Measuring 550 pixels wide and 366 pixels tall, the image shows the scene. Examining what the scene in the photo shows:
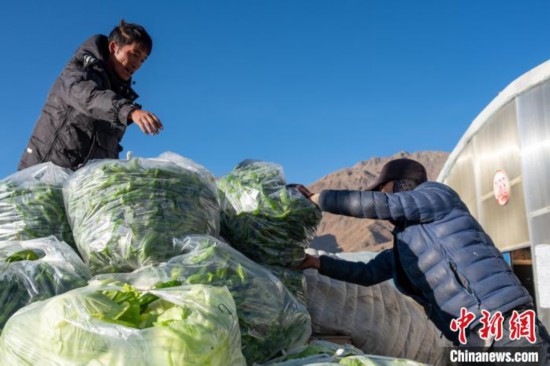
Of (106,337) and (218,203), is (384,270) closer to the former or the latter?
(218,203)

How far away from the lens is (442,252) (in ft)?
9.37

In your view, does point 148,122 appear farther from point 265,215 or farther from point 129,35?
point 129,35

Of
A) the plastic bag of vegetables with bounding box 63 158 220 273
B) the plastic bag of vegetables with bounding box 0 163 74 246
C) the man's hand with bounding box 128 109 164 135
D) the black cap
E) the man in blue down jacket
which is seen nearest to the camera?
the plastic bag of vegetables with bounding box 63 158 220 273

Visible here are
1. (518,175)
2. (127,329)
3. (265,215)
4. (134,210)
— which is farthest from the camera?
(518,175)

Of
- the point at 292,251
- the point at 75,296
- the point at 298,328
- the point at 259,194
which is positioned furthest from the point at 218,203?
the point at 75,296

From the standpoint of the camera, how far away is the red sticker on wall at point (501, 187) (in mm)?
8281

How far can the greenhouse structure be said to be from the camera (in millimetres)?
7230

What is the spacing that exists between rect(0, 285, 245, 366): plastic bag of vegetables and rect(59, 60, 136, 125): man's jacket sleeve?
1.27 meters

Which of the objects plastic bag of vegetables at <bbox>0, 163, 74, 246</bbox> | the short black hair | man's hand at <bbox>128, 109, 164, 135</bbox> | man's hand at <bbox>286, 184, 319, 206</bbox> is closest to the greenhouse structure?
man's hand at <bbox>286, 184, 319, 206</bbox>

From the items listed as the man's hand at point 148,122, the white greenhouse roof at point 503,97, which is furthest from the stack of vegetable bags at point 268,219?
the white greenhouse roof at point 503,97

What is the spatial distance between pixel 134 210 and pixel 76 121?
1.09 m

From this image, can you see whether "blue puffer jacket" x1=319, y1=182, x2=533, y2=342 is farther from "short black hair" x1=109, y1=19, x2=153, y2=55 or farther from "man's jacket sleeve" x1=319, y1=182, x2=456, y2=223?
"short black hair" x1=109, y1=19, x2=153, y2=55

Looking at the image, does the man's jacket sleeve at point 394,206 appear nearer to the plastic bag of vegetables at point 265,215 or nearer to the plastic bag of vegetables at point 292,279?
the plastic bag of vegetables at point 265,215

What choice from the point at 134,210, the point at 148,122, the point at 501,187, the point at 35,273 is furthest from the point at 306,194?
the point at 501,187
